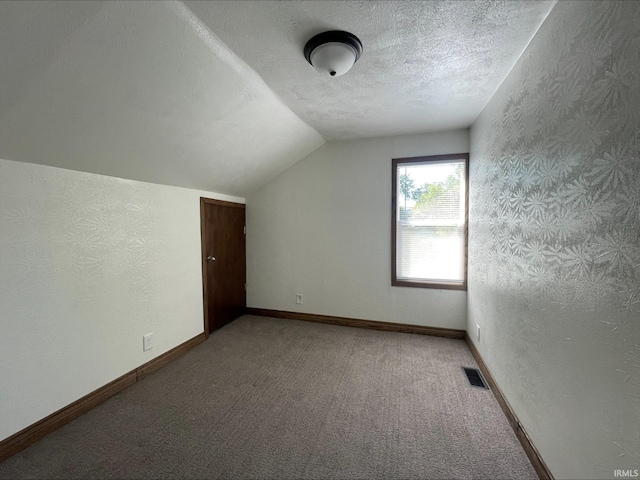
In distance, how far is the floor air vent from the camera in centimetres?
Result: 217

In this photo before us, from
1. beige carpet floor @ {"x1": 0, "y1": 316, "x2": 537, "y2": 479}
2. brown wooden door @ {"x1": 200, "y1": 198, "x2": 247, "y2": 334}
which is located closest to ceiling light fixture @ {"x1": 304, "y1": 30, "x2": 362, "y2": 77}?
brown wooden door @ {"x1": 200, "y1": 198, "x2": 247, "y2": 334}

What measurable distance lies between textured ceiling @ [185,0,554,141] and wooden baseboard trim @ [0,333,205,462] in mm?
2551

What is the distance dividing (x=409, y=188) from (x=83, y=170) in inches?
118

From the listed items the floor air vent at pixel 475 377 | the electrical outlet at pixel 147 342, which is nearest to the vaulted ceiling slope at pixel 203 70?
the electrical outlet at pixel 147 342

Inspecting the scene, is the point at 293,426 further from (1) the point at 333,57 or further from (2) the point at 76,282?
(1) the point at 333,57

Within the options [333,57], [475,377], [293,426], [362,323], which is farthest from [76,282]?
[475,377]

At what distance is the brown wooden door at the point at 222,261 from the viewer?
3096 mm

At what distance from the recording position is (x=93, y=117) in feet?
5.00

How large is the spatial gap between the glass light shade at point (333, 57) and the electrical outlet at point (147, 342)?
8.38 ft

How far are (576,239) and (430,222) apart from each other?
1.97 meters

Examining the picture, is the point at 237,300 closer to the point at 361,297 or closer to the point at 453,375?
the point at 361,297

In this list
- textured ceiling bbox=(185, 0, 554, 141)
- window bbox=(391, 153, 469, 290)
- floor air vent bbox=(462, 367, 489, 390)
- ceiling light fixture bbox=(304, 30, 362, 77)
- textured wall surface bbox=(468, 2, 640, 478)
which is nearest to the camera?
textured wall surface bbox=(468, 2, 640, 478)

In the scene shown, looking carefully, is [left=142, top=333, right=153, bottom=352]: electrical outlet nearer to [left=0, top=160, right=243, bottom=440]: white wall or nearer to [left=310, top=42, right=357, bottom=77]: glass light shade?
[left=0, top=160, right=243, bottom=440]: white wall

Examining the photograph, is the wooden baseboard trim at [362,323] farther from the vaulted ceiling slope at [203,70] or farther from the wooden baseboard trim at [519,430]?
the vaulted ceiling slope at [203,70]
